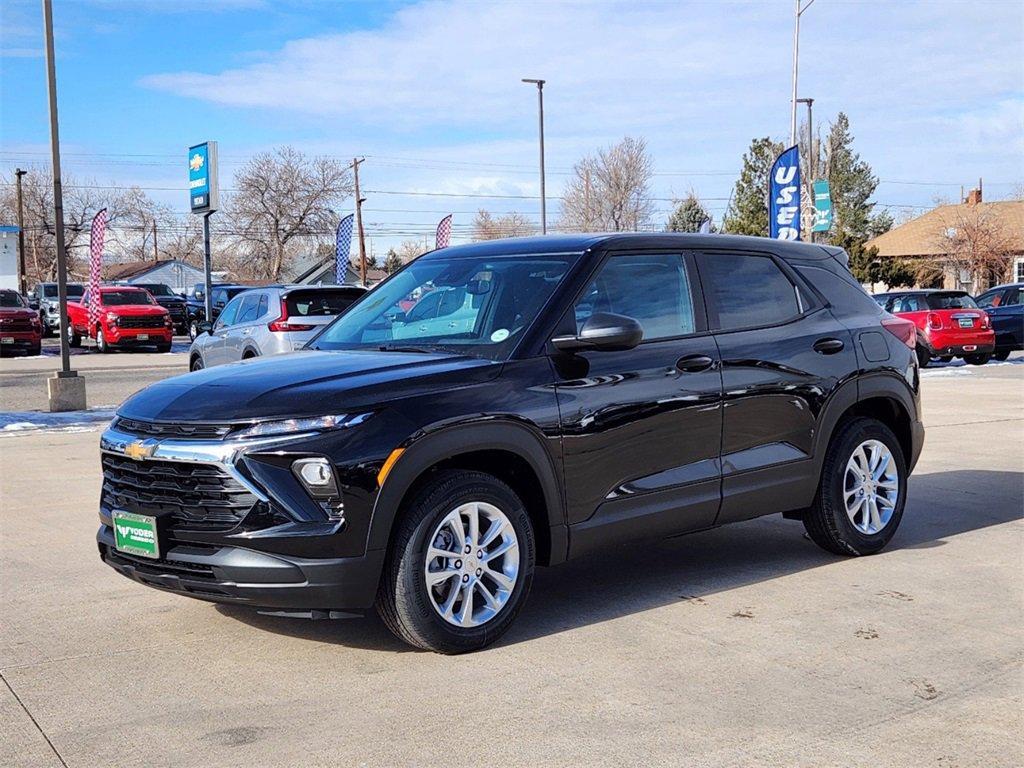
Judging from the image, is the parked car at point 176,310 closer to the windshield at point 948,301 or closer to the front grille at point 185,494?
the windshield at point 948,301

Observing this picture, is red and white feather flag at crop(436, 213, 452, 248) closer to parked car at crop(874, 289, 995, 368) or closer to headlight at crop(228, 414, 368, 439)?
parked car at crop(874, 289, 995, 368)

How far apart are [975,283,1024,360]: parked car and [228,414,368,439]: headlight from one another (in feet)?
85.0

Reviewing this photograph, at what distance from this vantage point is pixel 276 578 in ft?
15.2

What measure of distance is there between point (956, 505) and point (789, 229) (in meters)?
19.2

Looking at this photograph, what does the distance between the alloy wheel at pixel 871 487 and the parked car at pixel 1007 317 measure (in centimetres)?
2259

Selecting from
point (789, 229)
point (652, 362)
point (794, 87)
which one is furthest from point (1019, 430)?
point (794, 87)

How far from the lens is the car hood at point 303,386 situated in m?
4.73

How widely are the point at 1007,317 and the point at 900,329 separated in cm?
2264

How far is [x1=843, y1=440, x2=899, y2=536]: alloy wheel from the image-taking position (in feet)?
22.1

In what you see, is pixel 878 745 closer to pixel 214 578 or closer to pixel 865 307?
pixel 214 578

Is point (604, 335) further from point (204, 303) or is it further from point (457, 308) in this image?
point (204, 303)

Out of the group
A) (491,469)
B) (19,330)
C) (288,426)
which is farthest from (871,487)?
(19,330)

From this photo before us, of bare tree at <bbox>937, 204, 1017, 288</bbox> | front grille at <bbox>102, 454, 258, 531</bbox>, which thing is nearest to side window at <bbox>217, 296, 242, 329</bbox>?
front grille at <bbox>102, 454, 258, 531</bbox>

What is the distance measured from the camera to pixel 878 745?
4.01m
